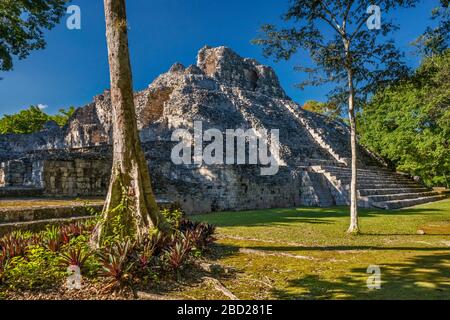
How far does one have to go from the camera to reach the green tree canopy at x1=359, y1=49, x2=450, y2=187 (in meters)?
17.7

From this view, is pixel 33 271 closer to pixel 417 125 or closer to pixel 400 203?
pixel 400 203

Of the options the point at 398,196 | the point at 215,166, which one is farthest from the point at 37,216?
the point at 398,196

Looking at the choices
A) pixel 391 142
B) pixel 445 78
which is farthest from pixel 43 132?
pixel 445 78

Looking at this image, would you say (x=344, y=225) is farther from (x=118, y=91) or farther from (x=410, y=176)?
(x=410, y=176)

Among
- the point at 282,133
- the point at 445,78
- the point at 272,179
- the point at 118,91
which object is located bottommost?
the point at 272,179

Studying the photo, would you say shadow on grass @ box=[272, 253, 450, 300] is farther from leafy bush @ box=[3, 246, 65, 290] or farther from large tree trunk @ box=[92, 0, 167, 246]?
leafy bush @ box=[3, 246, 65, 290]

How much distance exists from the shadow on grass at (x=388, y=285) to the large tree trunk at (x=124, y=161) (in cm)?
265

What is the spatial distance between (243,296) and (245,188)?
1169cm

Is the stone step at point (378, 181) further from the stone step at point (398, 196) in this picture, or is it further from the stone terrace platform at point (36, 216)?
the stone terrace platform at point (36, 216)

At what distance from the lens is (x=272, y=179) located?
16.5 metres

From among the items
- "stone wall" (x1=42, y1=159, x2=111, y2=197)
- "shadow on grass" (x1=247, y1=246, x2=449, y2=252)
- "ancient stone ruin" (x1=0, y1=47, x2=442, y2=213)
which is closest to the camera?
"shadow on grass" (x1=247, y1=246, x2=449, y2=252)

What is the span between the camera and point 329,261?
5336 millimetres

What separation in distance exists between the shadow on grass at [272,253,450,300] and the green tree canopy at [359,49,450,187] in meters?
15.2

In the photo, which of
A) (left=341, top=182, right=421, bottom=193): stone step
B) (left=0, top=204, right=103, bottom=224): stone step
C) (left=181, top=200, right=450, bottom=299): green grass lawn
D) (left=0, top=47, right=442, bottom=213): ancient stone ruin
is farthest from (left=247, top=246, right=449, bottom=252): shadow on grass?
(left=341, top=182, right=421, bottom=193): stone step
